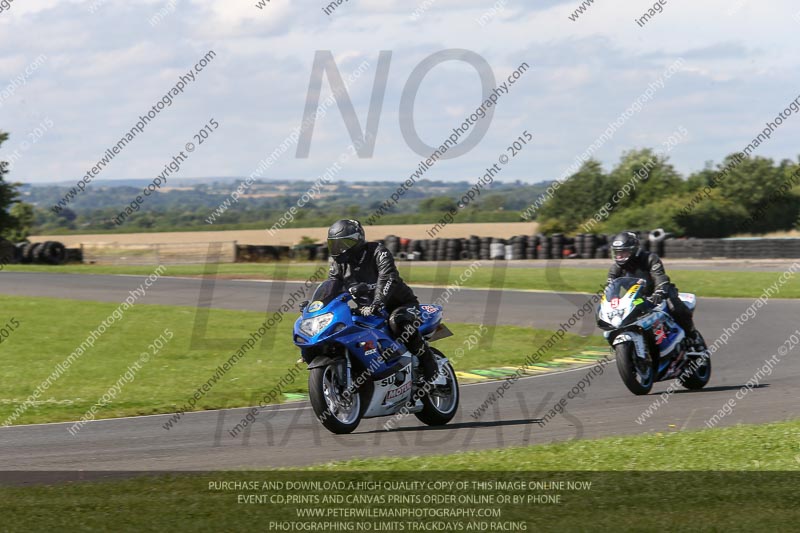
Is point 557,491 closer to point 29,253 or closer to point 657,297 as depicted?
point 657,297

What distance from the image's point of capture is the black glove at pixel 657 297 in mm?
12219

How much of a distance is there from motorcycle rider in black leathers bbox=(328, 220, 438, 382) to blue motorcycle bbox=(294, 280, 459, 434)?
0.09m

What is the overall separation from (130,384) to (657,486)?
9.25m

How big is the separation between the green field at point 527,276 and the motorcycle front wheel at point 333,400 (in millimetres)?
19487

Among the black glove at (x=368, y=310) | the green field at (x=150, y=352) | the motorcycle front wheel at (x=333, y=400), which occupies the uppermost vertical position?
the black glove at (x=368, y=310)

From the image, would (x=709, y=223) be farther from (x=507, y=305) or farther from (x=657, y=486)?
(x=657, y=486)

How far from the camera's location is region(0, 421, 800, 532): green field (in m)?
5.69

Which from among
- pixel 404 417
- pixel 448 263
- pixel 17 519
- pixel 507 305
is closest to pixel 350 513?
pixel 17 519

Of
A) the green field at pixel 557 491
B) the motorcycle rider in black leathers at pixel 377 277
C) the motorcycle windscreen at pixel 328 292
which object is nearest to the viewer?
the green field at pixel 557 491

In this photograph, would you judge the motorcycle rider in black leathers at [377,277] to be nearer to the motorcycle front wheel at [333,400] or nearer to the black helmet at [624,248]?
the motorcycle front wheel at [333,400]

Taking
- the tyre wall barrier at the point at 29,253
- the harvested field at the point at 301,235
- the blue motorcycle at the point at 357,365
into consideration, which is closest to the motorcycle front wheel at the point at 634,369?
the blue motorcycle at the point at 357,365

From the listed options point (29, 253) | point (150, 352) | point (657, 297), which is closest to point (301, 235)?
point (29, 253)

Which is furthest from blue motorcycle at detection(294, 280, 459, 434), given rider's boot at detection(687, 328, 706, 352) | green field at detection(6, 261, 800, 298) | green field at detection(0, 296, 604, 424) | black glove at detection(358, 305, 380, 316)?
green field at detection(6, 261, 800, 298)

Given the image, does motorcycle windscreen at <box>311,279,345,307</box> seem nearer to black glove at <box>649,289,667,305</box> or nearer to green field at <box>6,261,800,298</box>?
black glove at <box>649,289,667,305</box>
